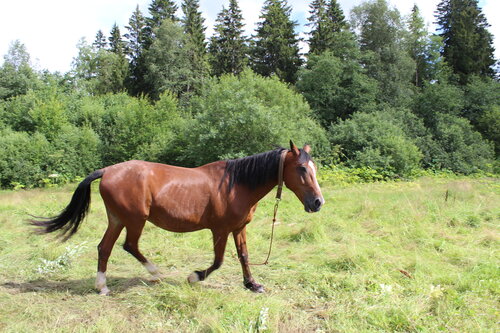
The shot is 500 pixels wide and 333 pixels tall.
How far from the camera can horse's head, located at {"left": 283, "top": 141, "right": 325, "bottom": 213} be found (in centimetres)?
382

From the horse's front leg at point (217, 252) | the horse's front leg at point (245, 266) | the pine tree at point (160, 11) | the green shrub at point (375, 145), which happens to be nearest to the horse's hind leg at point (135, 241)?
the horse's front leg at point (217, 252)

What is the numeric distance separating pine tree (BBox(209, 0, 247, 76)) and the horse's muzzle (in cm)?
4061

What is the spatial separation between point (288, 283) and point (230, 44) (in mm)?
42681

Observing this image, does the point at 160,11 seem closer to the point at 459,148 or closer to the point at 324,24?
the point at 324,24

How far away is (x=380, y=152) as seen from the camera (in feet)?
75.5

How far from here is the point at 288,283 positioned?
4.29 meters

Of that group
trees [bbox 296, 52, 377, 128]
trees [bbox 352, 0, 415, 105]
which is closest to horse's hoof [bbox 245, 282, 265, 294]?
trees [bbox 296, 52, 377, 128]

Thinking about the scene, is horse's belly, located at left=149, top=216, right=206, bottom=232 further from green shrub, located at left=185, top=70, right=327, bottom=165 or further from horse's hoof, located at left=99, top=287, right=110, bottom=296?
green shrub, located at left=185, top=70, right=327, bottom=165

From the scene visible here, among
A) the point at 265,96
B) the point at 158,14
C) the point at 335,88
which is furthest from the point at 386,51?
the point at 158,14

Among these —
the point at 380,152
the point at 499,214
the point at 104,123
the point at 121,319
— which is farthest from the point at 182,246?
the point at 104,123

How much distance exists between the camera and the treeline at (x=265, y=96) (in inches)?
857

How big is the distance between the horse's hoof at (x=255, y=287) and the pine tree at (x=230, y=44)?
40640 mm

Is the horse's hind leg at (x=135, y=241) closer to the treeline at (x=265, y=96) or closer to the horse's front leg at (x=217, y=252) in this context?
the horse's front leg at (x=217, y=252)

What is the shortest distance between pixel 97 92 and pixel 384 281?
4428 centimetres
